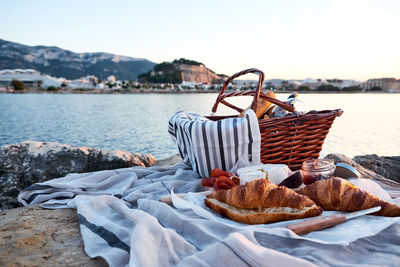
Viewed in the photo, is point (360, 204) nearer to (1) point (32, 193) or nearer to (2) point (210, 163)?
(2) point (210, 163)

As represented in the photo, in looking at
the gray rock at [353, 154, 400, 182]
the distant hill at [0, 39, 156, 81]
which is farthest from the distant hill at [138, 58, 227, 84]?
the gray rock at [353, 154, 400, 182]

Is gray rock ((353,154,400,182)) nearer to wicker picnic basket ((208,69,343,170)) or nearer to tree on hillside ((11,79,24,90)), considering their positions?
wicker picnic basket ((208,69,343,170))

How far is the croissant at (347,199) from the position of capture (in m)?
1.46

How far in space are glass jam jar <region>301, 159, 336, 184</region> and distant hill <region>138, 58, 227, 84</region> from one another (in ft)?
357

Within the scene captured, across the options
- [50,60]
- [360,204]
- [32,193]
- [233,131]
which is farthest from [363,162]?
[50,60]

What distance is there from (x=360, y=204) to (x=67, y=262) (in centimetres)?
142

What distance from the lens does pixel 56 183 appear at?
7.71 ft

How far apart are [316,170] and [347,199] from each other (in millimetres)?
499

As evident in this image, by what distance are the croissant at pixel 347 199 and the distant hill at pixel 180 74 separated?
358 feet

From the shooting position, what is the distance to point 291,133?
101 inches

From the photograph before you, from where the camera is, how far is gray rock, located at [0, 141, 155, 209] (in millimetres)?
3193

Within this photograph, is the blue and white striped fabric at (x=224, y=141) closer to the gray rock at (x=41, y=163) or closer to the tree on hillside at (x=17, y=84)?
the gray rock at (x=41, y=163)

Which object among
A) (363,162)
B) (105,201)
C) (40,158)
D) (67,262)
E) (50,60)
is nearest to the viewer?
(67,262)

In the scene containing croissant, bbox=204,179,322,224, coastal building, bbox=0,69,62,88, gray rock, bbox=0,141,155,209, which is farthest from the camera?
coastal building, bbox=0,69,62,88
